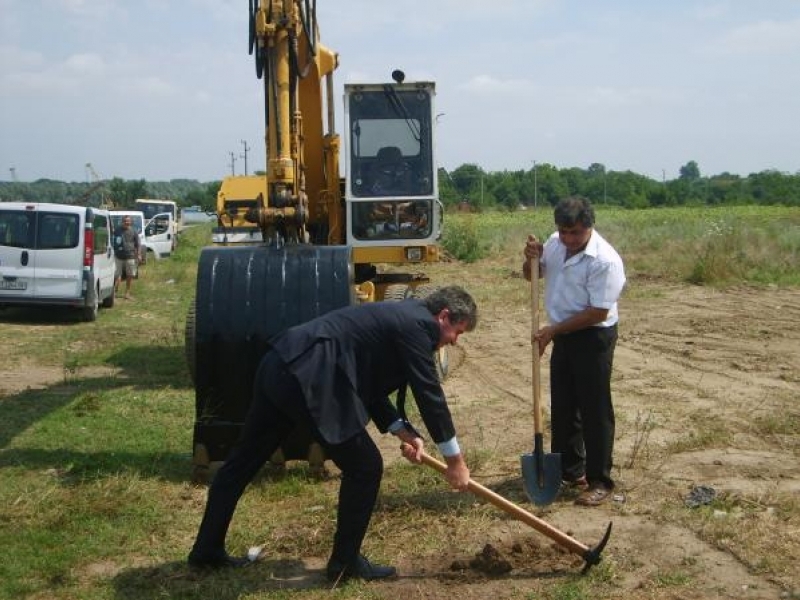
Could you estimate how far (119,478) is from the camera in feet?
22.1

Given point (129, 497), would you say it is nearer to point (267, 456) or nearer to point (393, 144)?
point (267, 456)

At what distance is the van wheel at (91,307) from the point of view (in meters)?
16.1

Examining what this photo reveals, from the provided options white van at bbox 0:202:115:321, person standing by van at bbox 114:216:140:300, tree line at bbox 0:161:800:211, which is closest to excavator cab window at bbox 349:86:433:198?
white van at bbox 0:202:115:321

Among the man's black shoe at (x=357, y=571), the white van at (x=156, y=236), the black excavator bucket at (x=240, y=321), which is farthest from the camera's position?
the white van at (x=156, y=236)


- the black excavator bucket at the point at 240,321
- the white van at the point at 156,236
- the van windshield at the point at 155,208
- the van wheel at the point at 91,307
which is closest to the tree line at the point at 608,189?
the van windshield at the point at 155,208

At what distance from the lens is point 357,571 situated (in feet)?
16.5

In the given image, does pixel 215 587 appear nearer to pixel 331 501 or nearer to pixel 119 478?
pixel 331 501

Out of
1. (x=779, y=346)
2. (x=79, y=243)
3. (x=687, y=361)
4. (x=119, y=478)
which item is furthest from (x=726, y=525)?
(x=79, y=243)

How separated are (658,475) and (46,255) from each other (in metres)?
12.0

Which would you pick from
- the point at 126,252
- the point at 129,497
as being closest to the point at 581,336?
the point at 129,497

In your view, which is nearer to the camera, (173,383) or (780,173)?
(173,383)

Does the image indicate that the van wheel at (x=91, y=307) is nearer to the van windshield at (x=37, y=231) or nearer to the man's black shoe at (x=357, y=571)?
the van windshield at (x=37, y=231)

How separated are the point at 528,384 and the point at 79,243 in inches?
351

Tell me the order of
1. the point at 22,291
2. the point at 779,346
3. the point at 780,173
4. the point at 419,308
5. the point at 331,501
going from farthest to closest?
the point at 780,173
the point at 22,291
the point at 779,346
the point at 331,501
the point at 419,308
